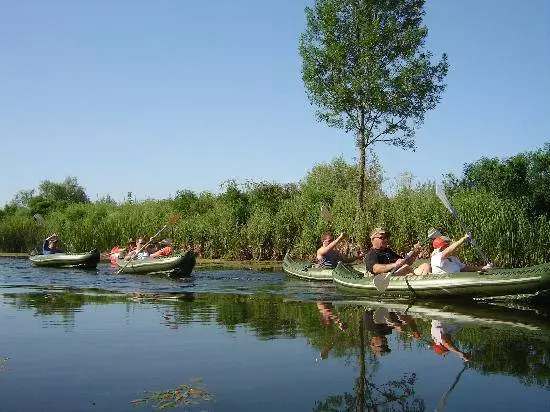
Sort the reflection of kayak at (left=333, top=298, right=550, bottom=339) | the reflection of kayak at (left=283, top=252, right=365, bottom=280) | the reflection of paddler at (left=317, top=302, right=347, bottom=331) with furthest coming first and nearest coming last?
the reflection of kayak at (left=283, top=252, right=365, bottom=280) → the reflection of kayak at (left=333, top=298, right=550, bottom=339) → the reflection of paddler at (left=317, top=302, right=347, bottom=331)

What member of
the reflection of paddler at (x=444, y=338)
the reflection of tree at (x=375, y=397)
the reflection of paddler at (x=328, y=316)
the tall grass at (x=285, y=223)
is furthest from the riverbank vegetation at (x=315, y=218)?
the reflection of tree at (x=375, y=397)

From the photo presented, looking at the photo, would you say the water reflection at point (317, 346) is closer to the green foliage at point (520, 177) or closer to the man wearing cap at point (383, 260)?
the man wearing cap at point (383, 260)

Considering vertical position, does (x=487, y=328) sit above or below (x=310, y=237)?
below

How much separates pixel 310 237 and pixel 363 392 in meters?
18.9

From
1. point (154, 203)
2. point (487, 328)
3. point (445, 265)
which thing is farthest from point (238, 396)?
point (154, 203)

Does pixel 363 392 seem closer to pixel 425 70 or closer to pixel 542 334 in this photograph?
pixel 542 334

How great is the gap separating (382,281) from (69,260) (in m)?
14.6

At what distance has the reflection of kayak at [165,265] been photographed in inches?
752

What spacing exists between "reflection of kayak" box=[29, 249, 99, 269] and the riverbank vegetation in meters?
6.28

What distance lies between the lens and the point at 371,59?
24.5 m

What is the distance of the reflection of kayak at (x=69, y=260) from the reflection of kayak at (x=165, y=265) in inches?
106

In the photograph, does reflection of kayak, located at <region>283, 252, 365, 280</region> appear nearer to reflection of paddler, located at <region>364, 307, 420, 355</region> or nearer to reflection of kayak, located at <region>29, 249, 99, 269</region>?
reflection of paddler, located at <region>364, 307, 420, 355</region>

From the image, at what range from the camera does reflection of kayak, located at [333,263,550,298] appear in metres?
11.0

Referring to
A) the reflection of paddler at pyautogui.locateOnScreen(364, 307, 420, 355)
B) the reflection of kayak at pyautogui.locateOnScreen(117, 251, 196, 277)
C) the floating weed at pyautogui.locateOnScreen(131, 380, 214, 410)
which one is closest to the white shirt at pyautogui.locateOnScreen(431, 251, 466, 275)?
the reflection of paddler at pyautogui.locateOnScreen(364, 307, 420, 355)
